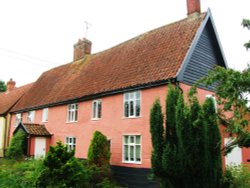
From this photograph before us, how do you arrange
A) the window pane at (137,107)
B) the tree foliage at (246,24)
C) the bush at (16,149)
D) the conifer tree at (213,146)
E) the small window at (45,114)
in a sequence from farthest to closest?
the small window at (45,114), the bush at (16,149), the window pane at (137,107), the tree foliage at (246,24), the conifer tree at (213,146)

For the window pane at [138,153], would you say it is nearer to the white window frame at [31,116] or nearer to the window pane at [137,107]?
the window pane at [137,107]

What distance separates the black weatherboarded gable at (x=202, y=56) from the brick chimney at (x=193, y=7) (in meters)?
1.06

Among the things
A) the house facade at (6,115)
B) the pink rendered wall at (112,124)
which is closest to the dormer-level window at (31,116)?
the pink rendered wall at (112,124)

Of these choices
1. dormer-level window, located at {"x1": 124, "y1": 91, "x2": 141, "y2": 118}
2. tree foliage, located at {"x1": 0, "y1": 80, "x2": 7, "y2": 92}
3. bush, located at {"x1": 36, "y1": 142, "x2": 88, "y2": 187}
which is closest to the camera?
bush, located at {"x1": 36, "y1": 142, "x2": 88, "y2": 187}

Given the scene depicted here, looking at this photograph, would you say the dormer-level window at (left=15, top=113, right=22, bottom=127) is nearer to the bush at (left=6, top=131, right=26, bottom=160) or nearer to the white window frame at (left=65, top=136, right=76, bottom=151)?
the bush at (left=6, top=131, right=26, bottom=160)

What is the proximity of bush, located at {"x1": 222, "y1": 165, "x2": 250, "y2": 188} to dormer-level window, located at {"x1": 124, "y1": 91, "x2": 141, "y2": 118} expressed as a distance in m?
5.81

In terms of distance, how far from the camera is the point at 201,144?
34.1 feet

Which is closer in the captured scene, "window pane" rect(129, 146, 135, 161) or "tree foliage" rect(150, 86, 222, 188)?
"tree foliage" rect(150, 86, 222, 188)

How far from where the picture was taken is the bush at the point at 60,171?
41.1ft

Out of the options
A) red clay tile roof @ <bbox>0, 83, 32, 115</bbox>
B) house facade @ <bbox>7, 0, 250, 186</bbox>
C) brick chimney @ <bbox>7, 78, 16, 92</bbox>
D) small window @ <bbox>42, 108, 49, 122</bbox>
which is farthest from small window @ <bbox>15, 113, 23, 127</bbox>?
brick chimney @ <bbox>7, 78, 16, 92</bbox>

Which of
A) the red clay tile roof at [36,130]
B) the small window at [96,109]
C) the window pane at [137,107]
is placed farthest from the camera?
the red clay tile roof at [36,130]

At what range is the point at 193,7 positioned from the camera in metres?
17.7

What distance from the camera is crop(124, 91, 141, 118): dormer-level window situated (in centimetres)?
1588

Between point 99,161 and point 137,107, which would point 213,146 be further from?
point 99,161
